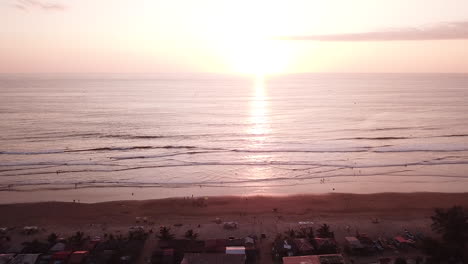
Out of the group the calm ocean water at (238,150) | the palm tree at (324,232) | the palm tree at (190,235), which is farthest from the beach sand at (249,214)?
the calm ocean water at (238,150)

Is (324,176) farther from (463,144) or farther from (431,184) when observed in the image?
(463,144)

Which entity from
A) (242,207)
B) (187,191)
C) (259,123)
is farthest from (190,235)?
(259,123)

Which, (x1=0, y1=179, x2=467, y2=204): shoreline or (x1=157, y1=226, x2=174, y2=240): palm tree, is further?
(x1=0, y1=179, x2=467, y2=204): shoreline

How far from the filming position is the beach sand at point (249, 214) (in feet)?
77.6

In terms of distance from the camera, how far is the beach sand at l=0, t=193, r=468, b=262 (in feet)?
77.6

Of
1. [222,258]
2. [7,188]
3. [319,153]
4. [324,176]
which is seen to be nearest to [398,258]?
[222,258]

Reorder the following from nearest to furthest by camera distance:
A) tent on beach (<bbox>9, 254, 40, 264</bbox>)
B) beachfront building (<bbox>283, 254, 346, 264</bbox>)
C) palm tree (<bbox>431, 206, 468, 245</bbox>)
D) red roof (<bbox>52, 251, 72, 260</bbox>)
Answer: palm tree (<bbox>431, 206, 468, 245</bbox>), beachfront building (<bbox>283, 254, 346, 264</bbox>), tent on beach (<bbox>9, 254, 40, 264</bbox>), red roof (<bbox>52, 251, 72, 260</bbox>)

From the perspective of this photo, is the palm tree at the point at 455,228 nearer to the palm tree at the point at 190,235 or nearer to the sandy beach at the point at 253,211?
the sandy beach at the point at 253,211

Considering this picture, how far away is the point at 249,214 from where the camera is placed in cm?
2612

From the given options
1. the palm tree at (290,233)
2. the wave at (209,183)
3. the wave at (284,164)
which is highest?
the wave at (284,164)

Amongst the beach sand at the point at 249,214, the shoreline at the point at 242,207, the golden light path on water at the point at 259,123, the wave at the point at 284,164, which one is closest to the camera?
the beach sand at the point at 249,214

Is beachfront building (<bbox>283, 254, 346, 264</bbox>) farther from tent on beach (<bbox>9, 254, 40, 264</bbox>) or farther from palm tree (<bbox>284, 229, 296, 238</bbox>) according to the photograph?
tent on beach (<bbox>9, 254, 40, 264</bbox>)

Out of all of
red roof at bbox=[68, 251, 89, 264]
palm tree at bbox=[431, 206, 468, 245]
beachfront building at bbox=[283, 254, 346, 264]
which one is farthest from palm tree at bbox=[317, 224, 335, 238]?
red roof at bbox=[68, 251, 89, 264]

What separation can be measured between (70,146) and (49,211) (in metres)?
16.9
